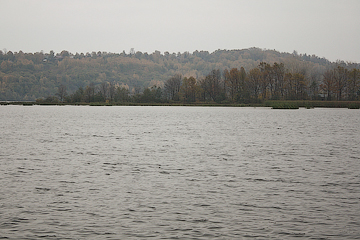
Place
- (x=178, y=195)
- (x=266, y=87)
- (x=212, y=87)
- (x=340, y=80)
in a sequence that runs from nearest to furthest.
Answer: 1. (x=178, y=195)
2. (x=340, y=80)
3. (x=266, y=87)
4. (x=212, y=87)

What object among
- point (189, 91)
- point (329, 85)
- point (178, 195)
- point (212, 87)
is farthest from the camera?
point (212, 87)

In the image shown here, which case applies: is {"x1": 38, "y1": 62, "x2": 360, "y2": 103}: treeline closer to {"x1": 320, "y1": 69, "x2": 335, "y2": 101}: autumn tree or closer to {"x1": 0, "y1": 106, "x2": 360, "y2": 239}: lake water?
{"x1": 320, "y1": 69, "x2": 335, "y2": 101}: autumn tree

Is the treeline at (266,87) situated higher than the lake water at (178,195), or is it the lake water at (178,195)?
the treeline at (266,87)

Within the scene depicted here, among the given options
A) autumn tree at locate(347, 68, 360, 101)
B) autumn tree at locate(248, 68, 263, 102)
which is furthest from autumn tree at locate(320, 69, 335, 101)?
autumn tree at locate(248, 68, 263, 102)

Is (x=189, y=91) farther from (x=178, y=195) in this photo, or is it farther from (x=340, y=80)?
(x=178, y=195)

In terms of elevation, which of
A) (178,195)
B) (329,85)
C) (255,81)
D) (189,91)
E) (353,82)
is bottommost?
(178,195)

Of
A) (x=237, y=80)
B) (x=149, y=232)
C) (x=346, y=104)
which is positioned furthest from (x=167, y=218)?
(x=237, y=80)

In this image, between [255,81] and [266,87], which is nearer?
[255,81]

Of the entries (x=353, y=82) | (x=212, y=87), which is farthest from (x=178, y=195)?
(x=212, y=87)

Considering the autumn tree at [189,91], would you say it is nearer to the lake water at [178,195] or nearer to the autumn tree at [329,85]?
the autumn tree at [329,85]

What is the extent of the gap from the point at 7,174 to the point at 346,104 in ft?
461

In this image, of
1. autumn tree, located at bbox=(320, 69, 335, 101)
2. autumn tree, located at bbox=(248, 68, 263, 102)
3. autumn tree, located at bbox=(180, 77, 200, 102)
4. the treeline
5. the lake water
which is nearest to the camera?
the lake water

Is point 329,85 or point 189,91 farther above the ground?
point 329,85

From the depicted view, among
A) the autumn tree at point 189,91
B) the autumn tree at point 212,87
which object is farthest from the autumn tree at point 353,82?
the autumn tree at point 189,91
